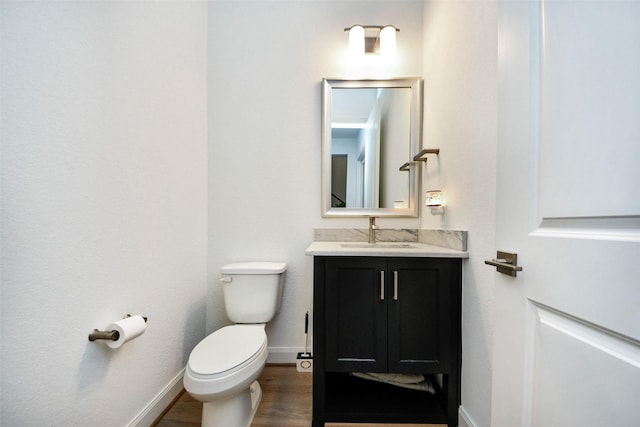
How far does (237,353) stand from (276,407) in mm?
468

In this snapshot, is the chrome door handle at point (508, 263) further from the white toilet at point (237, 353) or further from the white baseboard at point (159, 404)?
the white baseboard at point (159, 404)

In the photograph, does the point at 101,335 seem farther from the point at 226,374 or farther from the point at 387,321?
the point at 387,321

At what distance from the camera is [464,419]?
1.12 metres

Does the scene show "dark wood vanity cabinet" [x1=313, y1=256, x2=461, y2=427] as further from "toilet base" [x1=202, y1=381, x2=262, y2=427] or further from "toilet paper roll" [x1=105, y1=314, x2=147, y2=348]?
"toilet paper roll" [x1=105, y1=314, x2=147, y2=348]

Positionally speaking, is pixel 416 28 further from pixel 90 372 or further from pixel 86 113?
pixel 90 372

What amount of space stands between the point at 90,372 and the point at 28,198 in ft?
2.17

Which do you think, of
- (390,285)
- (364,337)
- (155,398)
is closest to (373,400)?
(364,337)

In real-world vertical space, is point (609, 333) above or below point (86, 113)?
below

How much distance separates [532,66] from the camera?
59 cm

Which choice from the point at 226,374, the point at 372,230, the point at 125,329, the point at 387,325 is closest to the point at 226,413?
the point at 226,374

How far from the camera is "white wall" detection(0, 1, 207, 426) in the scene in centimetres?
73

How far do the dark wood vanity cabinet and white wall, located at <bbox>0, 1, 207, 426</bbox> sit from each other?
33.3 inches

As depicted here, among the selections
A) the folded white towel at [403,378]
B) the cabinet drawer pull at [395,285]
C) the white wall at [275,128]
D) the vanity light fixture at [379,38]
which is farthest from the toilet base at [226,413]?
the vanity light fixture at [379,38]

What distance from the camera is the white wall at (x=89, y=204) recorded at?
2.40 ft
